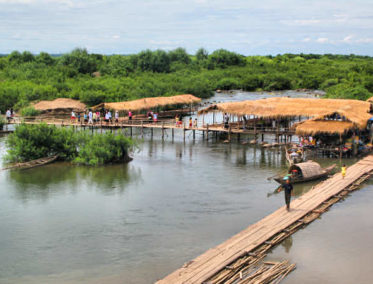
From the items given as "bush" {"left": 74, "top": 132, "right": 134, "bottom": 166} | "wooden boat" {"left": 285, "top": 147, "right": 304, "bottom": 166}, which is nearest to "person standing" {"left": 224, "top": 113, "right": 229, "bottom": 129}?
"wooden boat" {"left": 285, "top": 147, "right": 304, "bottom": 166}

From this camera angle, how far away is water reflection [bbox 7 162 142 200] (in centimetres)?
2377

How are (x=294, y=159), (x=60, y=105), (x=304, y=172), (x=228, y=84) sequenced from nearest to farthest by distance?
(x=304, y=172)
(x=294, y=159)
(x=60, y=105)
(x=228, y=84)

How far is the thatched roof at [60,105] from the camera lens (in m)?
44.6

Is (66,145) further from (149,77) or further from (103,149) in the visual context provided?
(149,77)

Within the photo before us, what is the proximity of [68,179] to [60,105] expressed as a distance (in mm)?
20427

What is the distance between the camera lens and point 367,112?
32.3 m

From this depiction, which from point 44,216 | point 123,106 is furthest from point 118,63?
point 44,216

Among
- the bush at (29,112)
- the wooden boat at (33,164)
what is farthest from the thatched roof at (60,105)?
the wooden boat at (33,164)

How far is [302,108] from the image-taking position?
107ft

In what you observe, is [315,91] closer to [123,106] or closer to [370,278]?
[123,106]

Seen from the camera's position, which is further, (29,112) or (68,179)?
(29,112)

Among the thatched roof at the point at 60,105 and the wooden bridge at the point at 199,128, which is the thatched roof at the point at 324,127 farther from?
the thatched roof at the point at 60,105

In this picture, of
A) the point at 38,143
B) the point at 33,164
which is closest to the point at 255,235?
the point at 33,164

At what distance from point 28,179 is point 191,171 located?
25.8 feet
